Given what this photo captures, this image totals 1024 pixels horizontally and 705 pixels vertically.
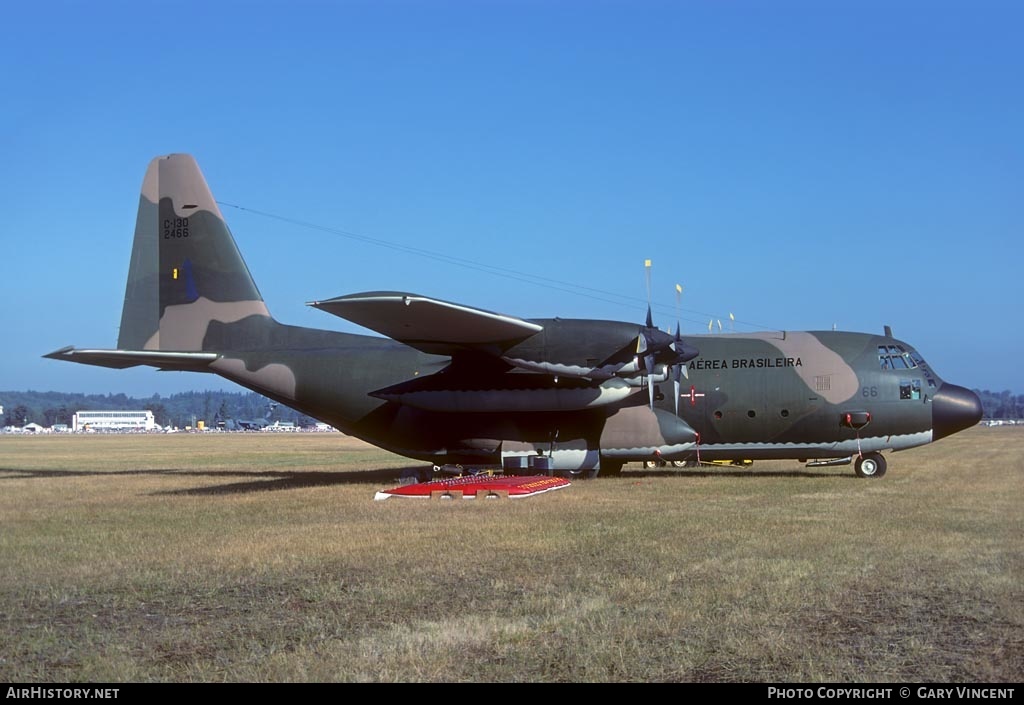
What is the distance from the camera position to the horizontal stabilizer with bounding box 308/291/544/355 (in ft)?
61.6

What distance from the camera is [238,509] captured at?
18094mm

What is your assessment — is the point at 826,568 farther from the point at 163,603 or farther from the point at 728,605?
the point at 163,603

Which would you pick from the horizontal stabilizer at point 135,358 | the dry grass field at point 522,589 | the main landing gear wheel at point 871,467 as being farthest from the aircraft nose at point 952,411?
the horizontal stabilizer at point 135,358

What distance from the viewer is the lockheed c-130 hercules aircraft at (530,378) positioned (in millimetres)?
22516

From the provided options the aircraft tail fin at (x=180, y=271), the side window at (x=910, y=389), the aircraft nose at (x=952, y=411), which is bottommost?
the aircraft nose at (x=952, y=411)

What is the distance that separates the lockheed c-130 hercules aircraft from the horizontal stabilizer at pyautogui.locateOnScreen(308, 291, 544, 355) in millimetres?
219

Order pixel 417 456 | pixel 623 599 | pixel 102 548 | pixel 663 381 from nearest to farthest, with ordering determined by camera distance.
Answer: pixel 623 599 → pixel 102 548 → pixel 663 381 → pixel 417 456

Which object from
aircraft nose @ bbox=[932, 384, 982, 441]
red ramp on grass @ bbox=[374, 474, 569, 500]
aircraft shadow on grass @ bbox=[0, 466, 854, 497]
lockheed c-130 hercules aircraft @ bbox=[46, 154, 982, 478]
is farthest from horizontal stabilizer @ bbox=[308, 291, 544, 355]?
aircraft nose @ bbox=[932, 384, 982, 441]

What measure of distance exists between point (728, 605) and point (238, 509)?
11779mm

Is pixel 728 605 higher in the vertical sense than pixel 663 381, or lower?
lower

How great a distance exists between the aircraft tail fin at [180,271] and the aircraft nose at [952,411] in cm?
1754

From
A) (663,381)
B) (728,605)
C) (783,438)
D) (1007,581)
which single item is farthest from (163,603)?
(783,438)

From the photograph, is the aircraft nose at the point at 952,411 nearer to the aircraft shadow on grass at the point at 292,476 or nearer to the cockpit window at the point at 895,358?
the cockpit window at the point at 895,358

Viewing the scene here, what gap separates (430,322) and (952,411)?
524 inches
